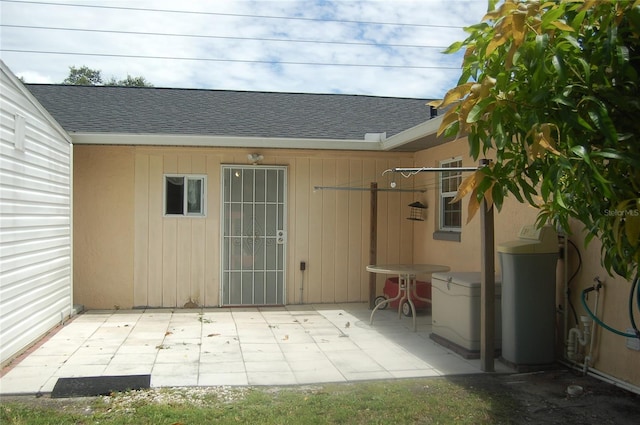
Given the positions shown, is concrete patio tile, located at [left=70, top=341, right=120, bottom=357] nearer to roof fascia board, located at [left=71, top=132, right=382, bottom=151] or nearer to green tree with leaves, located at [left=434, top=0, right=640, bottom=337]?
roof fascia board, located at [left=71, top=132, right=382, bottom=151]

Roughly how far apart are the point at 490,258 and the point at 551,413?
1.57 m

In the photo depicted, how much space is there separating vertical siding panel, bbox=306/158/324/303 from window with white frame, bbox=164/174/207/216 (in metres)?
1.78

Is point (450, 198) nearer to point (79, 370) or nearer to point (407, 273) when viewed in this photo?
point (407, 273)

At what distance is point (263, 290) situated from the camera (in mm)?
9461

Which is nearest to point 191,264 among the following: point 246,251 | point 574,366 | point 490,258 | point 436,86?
point 246,251

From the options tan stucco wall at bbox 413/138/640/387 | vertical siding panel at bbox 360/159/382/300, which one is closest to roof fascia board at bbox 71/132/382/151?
vertical siding panel at bbox 360/159/382/300

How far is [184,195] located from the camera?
30.2 feet

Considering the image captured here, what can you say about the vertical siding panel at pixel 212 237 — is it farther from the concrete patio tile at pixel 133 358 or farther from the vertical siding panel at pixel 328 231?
the concrete patio tile at pixel 133 358

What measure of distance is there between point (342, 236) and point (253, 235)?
1520 millimetres

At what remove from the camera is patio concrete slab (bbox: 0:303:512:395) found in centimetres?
528

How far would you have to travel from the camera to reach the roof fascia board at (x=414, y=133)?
22.9 ft

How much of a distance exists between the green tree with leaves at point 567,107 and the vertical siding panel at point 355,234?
7.87 m

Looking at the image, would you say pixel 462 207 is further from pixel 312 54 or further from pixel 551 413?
pixel 312 54

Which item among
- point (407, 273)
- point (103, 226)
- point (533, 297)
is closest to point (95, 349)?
point (103, 226)
